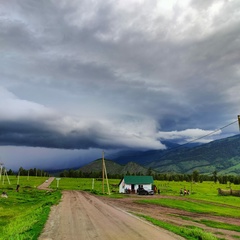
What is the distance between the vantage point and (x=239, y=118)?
24.5 metres

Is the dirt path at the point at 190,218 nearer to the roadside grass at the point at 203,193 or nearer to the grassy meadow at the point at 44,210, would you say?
the grassy meadow at the point at 44,210

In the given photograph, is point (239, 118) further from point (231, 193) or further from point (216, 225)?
point (231, 193)

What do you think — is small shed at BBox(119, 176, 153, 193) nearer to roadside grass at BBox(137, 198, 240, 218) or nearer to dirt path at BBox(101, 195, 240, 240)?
roadside grass at BBox(137, 198, 240, 218)

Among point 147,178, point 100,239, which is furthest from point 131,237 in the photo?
point 147,178

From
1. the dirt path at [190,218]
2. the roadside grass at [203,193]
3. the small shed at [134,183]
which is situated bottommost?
the dirt path at [190,218]

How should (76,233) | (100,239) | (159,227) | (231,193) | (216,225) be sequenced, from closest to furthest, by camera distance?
(100,239), (76,233), (159,227), (216,225), (231,193)

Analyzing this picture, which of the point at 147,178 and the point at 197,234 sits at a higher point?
the point at 147,178

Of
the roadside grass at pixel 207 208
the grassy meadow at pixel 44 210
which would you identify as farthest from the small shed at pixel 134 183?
the roadside grass at pixel 207 208

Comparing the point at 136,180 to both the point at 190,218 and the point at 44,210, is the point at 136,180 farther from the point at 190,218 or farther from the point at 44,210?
the point at 44,210

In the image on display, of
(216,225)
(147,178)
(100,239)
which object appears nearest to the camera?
(100,239)

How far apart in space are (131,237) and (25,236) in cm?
703

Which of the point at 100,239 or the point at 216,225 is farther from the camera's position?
the point at 216,225

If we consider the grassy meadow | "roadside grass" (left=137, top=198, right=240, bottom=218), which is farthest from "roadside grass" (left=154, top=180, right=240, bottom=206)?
"roadside grass" (left=137, top=198, right=240, bottom=218)

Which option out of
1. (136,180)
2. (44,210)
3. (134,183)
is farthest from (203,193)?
(44,210)
